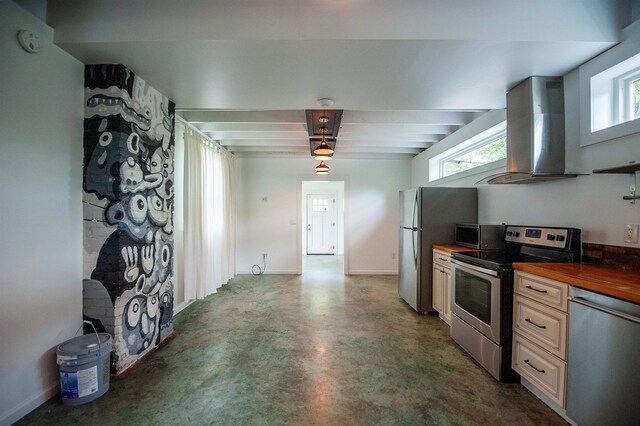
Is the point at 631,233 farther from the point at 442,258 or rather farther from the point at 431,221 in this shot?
the point at 431,221

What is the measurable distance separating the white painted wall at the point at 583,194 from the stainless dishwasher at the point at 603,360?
0.70m

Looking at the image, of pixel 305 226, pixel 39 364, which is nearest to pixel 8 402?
pixel 39 364

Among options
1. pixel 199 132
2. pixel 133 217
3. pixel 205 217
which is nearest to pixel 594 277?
pixel 133 217

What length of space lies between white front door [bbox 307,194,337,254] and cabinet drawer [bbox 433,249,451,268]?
5.43 meters

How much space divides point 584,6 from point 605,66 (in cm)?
44

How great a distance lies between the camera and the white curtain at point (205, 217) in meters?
3.55

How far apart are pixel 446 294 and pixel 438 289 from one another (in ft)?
0.65

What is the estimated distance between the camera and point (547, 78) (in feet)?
7.26

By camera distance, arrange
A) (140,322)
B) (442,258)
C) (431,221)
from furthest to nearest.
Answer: (431,221) → (442,258) → (140,322)

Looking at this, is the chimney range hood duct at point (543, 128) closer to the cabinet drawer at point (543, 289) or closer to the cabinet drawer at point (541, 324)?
the cabinet drawer at point (543, 289)

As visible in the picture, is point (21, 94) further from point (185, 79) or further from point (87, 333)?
point (87, 333)

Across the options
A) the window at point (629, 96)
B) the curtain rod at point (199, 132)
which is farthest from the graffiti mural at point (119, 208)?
the window at point (629, 96)

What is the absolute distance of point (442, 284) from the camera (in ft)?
10.3

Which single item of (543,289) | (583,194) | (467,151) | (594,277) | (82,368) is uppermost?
(467,151)
